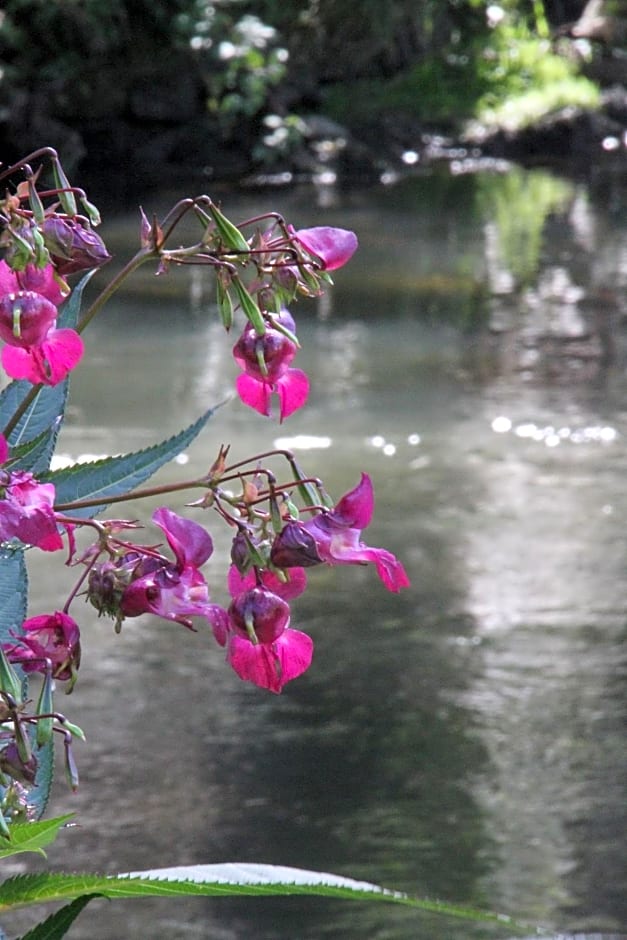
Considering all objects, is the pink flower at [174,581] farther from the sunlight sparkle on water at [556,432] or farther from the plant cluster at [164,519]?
the sunlight sparkle on water at [556,432]

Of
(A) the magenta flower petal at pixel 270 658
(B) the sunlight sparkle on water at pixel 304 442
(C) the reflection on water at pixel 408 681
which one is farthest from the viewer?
(B) the sunlight sparkle on water at pixel 304 442

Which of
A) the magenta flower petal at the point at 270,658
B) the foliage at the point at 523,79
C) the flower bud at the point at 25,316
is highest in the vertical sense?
the flower bud at the point at 25,316

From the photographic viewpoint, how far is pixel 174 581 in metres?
0.76

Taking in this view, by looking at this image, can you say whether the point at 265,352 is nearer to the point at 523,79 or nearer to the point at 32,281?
the point at 32,281

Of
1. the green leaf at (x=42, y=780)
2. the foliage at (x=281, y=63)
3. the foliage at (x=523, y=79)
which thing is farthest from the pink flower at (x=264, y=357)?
the foliage at (x=523, y=79)

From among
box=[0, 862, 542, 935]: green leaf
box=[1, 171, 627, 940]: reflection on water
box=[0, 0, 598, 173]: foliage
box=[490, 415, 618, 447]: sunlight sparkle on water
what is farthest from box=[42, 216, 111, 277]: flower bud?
box=[0, 0, 598, 173]: foliage

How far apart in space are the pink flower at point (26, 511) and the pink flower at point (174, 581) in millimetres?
52

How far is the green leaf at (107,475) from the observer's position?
0.90 m

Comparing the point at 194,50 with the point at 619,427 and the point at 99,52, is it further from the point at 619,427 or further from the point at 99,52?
the point at 619,427

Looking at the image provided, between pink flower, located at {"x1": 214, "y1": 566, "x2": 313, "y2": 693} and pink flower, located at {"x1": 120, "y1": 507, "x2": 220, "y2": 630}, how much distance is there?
0.02m

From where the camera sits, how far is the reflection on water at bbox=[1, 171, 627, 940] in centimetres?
261

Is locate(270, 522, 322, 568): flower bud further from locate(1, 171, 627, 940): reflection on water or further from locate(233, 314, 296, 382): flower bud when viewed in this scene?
locate(1, 171, 627, 940): reflection on water

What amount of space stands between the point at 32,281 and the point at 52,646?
19cm

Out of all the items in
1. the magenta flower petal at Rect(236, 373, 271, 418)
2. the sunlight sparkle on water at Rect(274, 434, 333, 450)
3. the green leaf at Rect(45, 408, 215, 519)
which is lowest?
the sunlight sparkle on water at Rect(274, 434, 333, 450)
